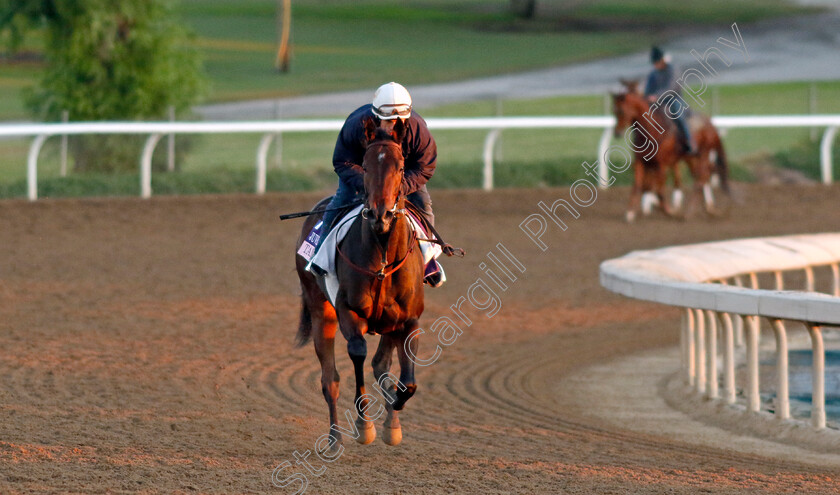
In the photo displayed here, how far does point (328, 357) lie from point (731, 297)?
231cm

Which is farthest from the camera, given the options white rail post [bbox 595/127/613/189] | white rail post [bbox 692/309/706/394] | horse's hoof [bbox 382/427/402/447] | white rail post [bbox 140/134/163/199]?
white rail post [bbox 595/127/613/189]

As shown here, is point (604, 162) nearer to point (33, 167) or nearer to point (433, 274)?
point (33, 167)

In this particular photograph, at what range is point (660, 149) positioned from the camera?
1597 cm

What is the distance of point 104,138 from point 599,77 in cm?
2465

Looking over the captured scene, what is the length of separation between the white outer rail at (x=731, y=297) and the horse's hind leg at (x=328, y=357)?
2169 millimetres

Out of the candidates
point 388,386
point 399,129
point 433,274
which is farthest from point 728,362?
point 399,129

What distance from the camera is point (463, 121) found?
17922mm

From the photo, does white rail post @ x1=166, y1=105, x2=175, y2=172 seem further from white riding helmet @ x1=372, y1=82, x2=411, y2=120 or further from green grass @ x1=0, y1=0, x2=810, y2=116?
green grass @ x1=0, y1=0, x2=810, y2=116

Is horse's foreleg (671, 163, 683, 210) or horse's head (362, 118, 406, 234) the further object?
horse's foreleg (671, 163, 683, 210)

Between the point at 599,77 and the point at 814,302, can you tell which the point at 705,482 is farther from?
the point at 599,77

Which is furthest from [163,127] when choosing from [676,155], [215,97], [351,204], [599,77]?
[599,77]

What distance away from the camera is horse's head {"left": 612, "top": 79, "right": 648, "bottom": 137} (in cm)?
1550

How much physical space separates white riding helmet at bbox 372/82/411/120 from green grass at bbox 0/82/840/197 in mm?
11499

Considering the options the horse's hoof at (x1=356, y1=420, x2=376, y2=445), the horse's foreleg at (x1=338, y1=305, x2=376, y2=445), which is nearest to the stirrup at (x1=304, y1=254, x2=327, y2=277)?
the horse's foreleg at (x1=338, y1=305, x2=376, y2=445)
